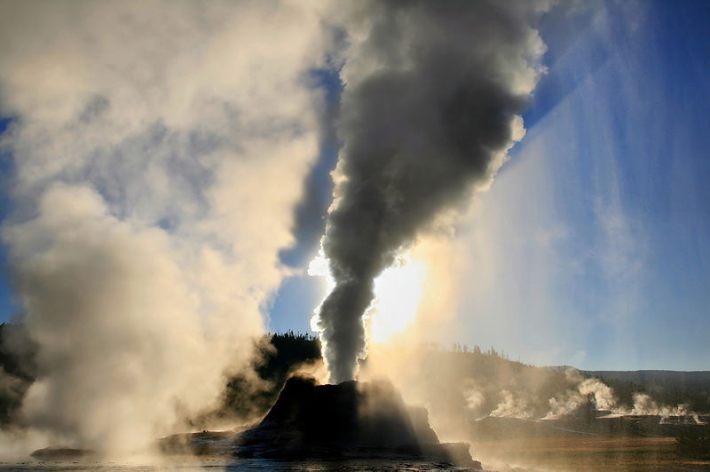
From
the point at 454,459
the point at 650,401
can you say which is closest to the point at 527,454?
the point at 454,459

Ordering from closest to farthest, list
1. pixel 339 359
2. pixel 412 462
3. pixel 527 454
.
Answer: pixel 412 462
pixel 339 359
pixel 527 454

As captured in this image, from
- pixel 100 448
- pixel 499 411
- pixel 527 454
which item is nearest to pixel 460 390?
pixel 499 411

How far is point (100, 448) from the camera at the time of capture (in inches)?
1576

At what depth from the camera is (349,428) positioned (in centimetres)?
3581

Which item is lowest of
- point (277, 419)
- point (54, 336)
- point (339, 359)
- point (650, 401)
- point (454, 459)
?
point (650, 401)

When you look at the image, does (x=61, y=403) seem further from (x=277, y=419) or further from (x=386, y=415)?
(x=386, y=415)

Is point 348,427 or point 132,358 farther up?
point 132,358

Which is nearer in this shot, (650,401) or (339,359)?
(339,359)

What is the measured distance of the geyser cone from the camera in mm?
33969

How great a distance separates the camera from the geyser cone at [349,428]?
1337 inches

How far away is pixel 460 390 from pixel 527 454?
100 m

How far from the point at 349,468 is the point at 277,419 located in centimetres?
1304

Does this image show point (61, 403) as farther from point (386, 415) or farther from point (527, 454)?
point (527, 454)

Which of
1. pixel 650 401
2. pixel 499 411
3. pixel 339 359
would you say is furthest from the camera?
pixel 650 401
